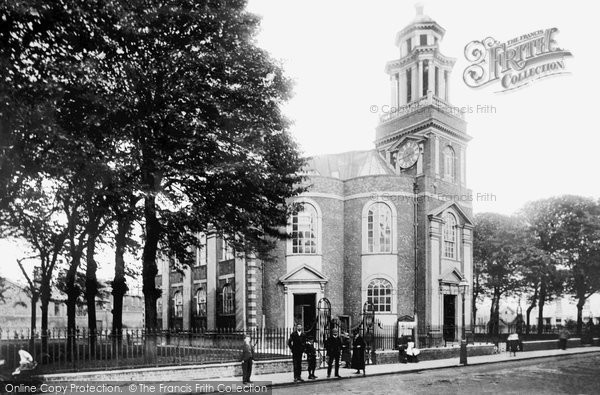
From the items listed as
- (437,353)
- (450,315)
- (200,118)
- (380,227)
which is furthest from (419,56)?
(200,118)

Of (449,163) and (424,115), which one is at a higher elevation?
(424,115)

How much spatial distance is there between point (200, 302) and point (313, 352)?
19.3 meters

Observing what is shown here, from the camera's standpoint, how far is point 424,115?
1296 inches

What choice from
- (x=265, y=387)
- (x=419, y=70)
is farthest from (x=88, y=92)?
(x=419, y=70)

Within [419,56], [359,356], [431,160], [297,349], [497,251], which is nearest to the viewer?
[297,349]

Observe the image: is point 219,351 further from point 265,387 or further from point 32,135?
point 32,135

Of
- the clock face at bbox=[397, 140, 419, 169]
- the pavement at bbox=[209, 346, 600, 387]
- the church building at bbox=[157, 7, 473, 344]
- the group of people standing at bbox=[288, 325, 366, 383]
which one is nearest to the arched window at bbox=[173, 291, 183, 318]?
the church building at bbox=[157, 7, 473, 344]

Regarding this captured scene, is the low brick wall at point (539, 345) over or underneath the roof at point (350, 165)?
underneath

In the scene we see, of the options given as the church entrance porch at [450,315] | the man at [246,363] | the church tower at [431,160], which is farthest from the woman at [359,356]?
the church entrance porch at [450,315]

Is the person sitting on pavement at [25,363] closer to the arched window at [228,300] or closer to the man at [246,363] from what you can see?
the man at [246,363]

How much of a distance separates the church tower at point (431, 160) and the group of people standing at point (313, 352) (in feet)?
39.0

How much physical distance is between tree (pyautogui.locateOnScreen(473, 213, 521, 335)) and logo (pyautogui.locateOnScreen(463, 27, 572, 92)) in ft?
109

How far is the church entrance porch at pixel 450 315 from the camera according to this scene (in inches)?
1256

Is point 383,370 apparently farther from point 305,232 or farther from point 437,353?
point 305,232
